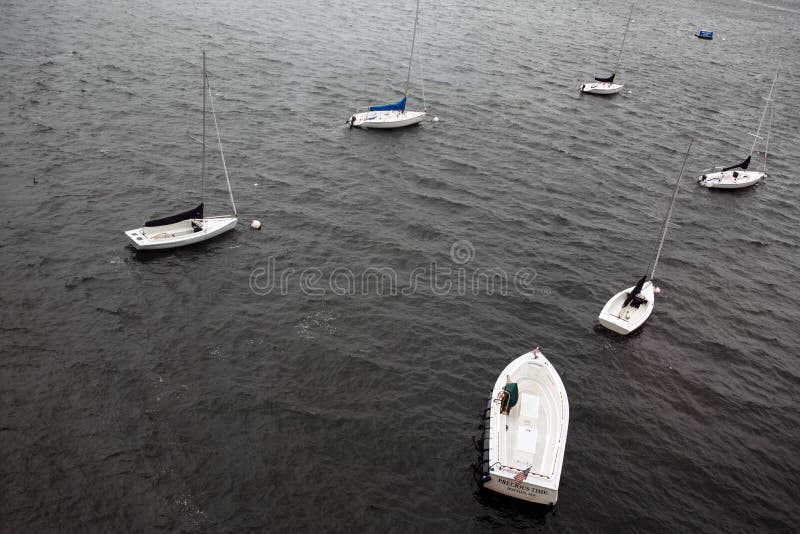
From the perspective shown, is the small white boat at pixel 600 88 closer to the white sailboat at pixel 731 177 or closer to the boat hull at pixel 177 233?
the white sailboat at pixel 731 177

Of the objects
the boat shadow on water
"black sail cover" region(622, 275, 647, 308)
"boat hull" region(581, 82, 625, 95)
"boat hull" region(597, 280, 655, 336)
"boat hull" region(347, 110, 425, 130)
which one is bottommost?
the boat shadow on water

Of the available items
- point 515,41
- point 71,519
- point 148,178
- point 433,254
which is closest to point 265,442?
point 71,519

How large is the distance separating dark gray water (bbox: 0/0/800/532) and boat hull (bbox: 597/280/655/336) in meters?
1.13

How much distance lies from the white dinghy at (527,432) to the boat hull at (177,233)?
28928mm

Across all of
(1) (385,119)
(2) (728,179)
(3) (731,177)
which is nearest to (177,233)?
(1) (385,119)

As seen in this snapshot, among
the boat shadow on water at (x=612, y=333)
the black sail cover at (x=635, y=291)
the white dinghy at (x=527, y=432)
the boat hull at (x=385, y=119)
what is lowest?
the white dinghy at (x=527, y=432)

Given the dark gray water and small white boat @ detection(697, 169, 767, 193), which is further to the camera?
small white boat @ detection(697, 169, 767, 193)

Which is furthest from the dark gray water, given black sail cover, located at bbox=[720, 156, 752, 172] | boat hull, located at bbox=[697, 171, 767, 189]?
black sail cover, located at bbox=[720, 156, 752, 172]

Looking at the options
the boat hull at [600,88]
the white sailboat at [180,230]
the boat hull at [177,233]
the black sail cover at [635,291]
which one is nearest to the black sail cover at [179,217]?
the white sailboat at [180,230]

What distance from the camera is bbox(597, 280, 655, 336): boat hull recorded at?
43531 millimetres

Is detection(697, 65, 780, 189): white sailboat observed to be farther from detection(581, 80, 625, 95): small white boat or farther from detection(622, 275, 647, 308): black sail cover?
detection(622, 275, 647, 308): black sail cover

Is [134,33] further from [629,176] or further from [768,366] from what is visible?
[768,366]

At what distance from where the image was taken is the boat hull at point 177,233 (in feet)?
152

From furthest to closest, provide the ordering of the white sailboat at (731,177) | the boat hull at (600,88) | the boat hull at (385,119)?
1. the boat hull at (600,88)
2. the boat hull at (385,119)
3. the white sailboat at (731,177)
